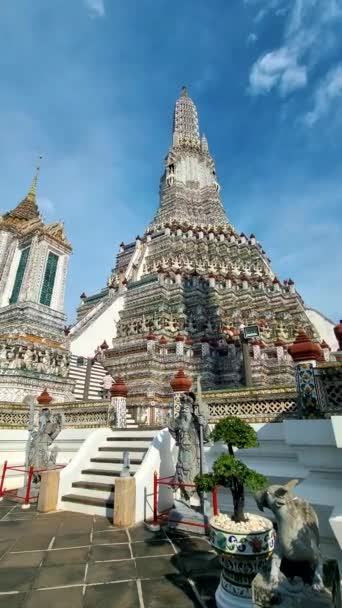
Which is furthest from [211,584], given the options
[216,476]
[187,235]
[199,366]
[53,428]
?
[187,235]

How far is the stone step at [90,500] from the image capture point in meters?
7.06

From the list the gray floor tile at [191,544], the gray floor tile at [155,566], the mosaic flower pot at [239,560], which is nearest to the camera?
the mosaic flower pot at [239,560]

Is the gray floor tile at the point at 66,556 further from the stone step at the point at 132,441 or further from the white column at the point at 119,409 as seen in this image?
the white column at the point at 119,409

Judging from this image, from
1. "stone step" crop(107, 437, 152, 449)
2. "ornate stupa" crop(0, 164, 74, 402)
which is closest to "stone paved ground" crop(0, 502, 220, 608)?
"stone step" crop(107, 437, 152, 449)

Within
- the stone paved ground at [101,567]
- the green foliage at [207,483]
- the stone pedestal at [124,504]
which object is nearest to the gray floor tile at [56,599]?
the stone paved ground at [101,567]

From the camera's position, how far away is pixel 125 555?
4816mm

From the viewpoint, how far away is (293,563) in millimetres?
2994

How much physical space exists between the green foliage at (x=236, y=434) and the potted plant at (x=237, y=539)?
31 centimetres

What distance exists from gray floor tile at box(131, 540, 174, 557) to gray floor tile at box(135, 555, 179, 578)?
0.66 feet

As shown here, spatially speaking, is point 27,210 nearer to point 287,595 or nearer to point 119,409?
point 119,409

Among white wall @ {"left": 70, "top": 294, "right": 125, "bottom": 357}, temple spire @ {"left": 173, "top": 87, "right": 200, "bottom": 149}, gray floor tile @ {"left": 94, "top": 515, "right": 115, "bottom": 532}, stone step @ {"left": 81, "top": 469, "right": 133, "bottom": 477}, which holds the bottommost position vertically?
gray floor tile @ {"left": 94, "top": 515, "right": 115, "bottom": 532}

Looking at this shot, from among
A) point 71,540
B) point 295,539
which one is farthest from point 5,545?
point 295,539

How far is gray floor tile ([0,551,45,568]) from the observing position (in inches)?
176

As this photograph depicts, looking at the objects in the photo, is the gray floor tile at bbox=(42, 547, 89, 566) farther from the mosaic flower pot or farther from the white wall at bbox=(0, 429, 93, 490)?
the white wall at bbox=(0, 429, 93, 490)
